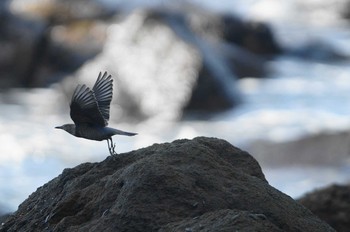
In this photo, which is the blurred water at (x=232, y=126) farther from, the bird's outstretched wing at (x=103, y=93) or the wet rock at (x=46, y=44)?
the bird's outstretched wing at (x=103, y=93)

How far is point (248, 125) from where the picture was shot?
14.9 meters

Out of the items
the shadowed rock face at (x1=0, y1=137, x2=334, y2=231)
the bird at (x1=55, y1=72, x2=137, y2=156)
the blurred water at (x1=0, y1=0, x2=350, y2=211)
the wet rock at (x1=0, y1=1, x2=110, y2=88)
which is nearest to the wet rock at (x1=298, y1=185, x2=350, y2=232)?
the shadowed rock face at (x1=0, y1=137, x2=334, y2=231)

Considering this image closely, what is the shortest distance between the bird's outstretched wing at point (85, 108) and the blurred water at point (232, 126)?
5.69 meters

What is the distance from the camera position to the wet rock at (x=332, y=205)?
694cm

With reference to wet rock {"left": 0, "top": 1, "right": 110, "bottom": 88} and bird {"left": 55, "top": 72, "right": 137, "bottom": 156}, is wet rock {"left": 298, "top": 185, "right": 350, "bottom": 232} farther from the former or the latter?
wet rock {"left": 0, "top": 1, "right": 110, "bottom": 88}

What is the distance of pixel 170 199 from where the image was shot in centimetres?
363

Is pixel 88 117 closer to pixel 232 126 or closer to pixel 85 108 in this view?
pixel 85 108

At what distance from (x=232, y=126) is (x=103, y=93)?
10.5m

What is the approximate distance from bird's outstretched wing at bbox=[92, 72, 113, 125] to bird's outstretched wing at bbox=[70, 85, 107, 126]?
0.43 feet

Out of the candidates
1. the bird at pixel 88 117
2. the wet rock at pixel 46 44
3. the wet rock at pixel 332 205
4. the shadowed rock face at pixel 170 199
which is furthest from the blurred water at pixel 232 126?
the shadowed rock face at pixel 170 199

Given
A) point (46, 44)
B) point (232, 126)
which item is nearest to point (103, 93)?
point (232, 126)

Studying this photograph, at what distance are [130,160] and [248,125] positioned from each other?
10.9 meters

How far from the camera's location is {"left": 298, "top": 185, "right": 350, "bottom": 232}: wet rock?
694 cm

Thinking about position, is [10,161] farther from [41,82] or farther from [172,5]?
[172,5]
